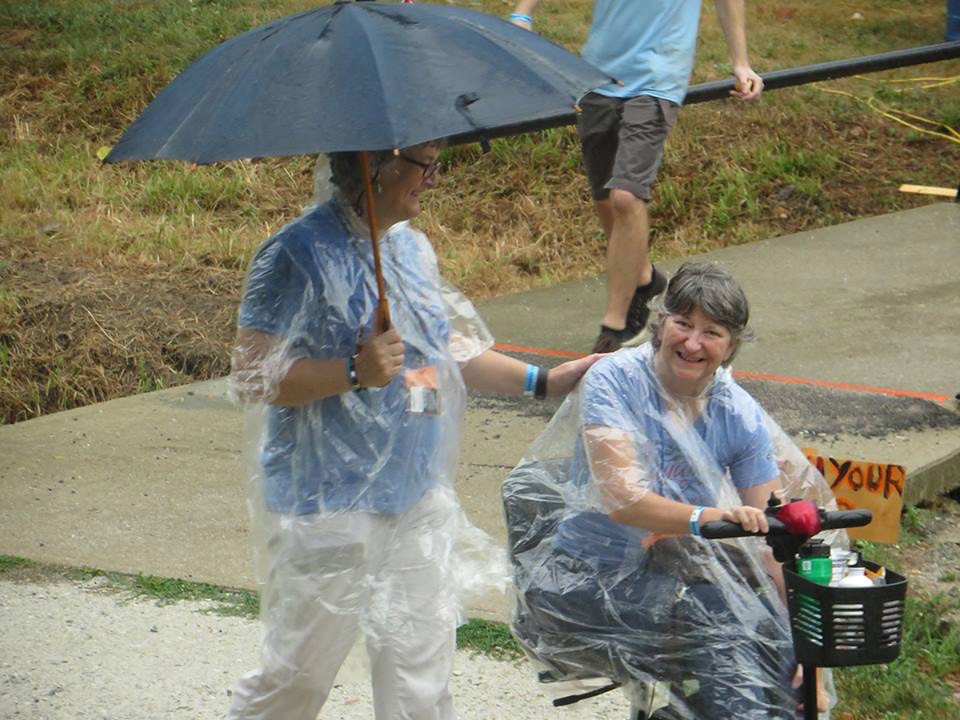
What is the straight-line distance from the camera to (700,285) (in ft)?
10.3

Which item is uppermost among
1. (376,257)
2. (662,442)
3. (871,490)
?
(376,257)

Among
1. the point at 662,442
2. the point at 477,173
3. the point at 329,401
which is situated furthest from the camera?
the point at 477,173

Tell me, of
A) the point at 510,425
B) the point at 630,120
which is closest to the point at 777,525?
the point at 510,425

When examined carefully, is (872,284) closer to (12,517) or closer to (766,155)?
(766,155)

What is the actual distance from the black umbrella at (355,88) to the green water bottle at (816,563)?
0.96 m

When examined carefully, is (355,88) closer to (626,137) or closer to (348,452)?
(348,452)

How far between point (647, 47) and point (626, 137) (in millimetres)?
376

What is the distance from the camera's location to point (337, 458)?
3.02 metres

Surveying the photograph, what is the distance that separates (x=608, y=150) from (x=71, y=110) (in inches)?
231

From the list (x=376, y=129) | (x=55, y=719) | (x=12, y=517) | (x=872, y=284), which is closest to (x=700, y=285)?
(x=376, y=129)

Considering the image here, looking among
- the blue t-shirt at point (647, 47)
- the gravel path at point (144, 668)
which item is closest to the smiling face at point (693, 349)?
the gravel path at point (144, 668)

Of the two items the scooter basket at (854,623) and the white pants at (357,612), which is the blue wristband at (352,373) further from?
the scooter basket at (854,623)

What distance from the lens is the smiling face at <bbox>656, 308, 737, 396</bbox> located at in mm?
3109

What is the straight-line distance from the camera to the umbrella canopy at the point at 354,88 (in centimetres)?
A: 271
